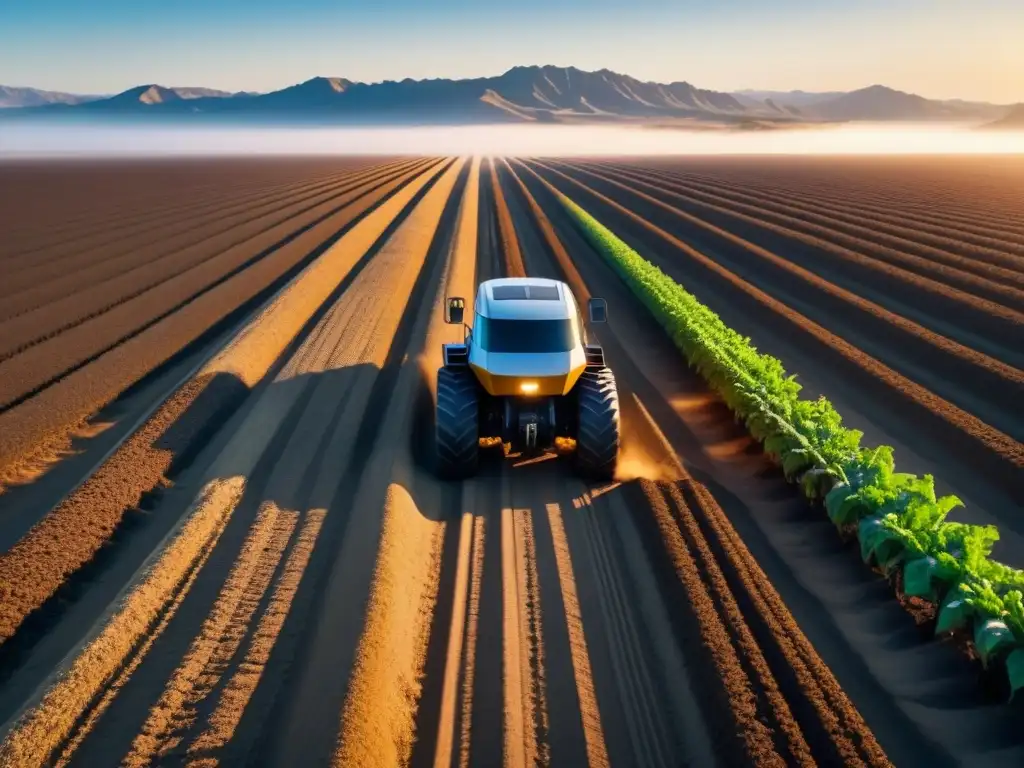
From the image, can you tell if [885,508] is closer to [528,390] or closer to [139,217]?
[528,390]

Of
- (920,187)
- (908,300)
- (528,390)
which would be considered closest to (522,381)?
(528,390)

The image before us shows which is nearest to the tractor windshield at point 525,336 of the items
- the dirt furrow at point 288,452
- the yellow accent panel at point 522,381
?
the yellow accent panel at point 522,381

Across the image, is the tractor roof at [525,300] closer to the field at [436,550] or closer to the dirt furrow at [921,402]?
the field at [436,550]

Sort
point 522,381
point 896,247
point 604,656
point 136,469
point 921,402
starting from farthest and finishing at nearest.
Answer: point 896,247, point 921,402, point 136,469, point 522,381, point 604,656

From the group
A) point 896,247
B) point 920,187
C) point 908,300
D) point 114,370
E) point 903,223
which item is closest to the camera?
point 114,370

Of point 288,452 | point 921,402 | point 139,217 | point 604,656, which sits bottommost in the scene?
point 604,656

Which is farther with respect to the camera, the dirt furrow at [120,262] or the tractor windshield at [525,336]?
the dirt furrow at [120,262]
